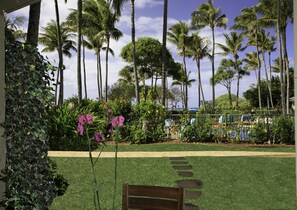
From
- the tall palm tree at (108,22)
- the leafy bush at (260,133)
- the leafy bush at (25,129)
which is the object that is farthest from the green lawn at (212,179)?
the tall palm tree at (108,22)

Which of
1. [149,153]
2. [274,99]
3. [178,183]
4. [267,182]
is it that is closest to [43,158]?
[178,183]

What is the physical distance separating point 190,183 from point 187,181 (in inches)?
6.2

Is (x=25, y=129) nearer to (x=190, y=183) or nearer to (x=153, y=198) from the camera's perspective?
(x=153, y=198)

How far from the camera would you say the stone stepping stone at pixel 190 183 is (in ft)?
20.2

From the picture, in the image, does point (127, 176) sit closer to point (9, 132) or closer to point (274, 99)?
point (9, 132)

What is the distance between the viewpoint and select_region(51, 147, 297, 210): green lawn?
17.0 ft

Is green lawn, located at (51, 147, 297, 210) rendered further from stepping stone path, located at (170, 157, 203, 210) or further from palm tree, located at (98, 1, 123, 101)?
palm tree, located at (98, 1, 123, 101)

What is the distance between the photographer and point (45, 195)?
11.2ft

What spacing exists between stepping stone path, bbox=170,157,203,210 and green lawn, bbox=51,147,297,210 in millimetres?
105

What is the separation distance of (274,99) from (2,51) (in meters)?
46.7

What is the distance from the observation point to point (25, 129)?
326cm

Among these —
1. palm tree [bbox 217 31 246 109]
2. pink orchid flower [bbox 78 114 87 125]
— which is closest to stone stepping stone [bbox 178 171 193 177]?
pink orchid flower [bbox 78 114 87 125]

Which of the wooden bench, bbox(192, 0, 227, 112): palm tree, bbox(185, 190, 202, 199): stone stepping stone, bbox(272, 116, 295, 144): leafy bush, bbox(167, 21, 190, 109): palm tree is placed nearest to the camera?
the wooden bench

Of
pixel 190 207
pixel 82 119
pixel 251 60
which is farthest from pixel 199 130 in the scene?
pixel 251 60
